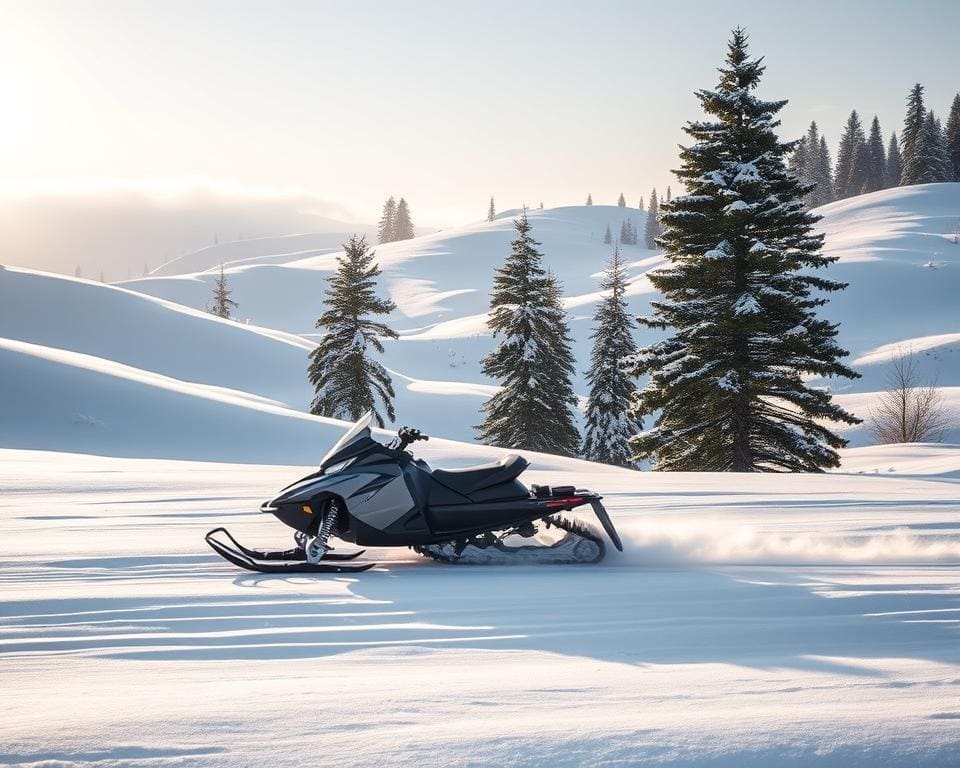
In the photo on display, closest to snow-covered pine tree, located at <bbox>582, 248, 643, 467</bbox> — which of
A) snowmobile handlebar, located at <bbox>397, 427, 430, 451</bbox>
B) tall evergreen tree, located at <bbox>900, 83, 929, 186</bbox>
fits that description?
snowmobile handlebar, located at <bbox>397, 427, 430, 451</bbox>

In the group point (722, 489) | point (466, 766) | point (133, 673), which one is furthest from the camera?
point (722, 489)

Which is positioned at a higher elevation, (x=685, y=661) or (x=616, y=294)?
(x=616, y=294)

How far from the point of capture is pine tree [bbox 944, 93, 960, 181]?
291 ft

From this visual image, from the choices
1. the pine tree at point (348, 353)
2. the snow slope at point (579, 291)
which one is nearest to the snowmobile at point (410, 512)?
the pine tree at point (348, 353)

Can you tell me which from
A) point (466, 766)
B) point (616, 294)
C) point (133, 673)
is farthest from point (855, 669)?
point (616, 294)

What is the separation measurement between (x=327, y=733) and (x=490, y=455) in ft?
44.5

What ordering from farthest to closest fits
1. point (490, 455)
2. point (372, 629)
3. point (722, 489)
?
point (490, 455), point (722, 489), point (372, 629)

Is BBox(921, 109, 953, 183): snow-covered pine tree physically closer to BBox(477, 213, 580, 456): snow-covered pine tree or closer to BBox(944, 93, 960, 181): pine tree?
BBox(944, 93, 960, 181): pine tree

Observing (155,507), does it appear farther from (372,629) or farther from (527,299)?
(527,299)

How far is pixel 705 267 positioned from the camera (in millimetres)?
17703

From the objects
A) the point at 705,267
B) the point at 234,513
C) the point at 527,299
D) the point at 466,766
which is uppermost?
the point at 527,299

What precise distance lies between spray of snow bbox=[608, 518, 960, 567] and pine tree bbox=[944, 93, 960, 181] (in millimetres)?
101032

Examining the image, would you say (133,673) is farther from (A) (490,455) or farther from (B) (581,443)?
(B) (581,443)

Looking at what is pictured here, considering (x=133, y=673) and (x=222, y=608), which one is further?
(x=222, y=608)
